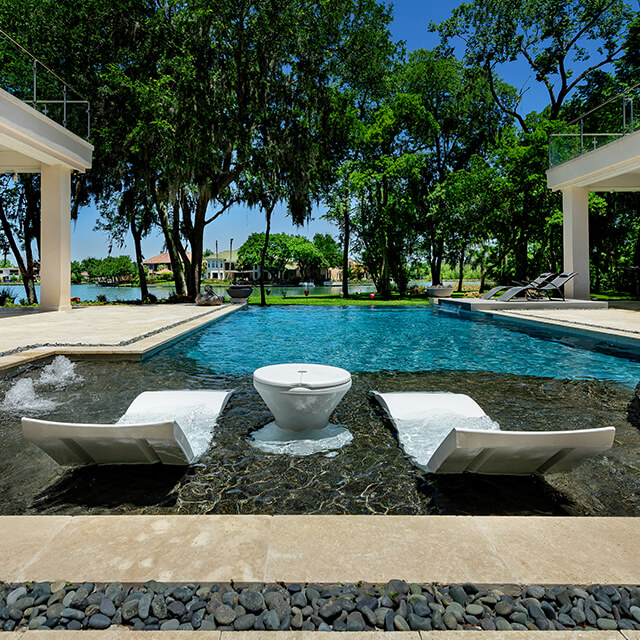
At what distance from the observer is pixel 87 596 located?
5.19ft

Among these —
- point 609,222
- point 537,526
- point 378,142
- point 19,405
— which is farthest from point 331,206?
point 537,526

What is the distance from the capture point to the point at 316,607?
1.55 m

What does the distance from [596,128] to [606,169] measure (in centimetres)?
345

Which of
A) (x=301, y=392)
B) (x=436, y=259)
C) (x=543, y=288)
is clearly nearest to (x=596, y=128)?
(x=543, y=288)

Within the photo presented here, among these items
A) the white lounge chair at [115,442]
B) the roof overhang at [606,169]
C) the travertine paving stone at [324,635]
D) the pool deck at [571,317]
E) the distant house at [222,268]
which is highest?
the distant house at [222,268]

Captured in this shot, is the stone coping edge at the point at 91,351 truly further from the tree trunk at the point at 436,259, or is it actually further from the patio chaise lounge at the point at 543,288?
the tree trunk at the point at 436,259

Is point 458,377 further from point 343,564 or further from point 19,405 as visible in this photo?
point 19,405

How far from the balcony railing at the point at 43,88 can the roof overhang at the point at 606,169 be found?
1371cm

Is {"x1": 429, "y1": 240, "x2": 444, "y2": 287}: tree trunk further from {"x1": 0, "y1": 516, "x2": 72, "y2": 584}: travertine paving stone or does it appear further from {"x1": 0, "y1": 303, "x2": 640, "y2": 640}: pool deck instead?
{"x1": 0, "y1": 516, "x2": 72, "y2": 584}: travertine paving stone

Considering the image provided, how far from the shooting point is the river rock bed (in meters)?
1.47

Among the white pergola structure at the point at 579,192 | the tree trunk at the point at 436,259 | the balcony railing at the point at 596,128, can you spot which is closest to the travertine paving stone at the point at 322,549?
the balcony railing at the point at 596,128

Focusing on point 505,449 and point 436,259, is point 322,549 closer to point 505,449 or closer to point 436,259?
point 505,449

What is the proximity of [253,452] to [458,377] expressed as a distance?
343 cm

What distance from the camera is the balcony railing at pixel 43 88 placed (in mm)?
11141
